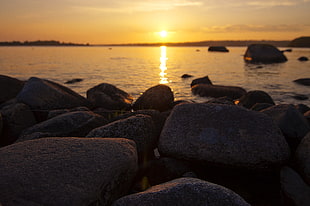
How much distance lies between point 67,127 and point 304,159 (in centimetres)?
405

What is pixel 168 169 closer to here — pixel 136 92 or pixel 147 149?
pixel 147 149

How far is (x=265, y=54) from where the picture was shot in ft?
157

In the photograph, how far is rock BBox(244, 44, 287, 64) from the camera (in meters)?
45.6

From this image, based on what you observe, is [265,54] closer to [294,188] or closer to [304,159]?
[304,159]

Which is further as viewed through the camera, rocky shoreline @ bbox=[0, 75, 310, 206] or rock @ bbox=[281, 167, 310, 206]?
rock @ bbox=[281, 167, 310, 206]

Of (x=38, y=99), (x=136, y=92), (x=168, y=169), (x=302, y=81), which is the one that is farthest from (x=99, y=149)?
(x=302, y=81)

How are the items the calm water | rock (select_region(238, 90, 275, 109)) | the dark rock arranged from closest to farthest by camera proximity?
→ 1. rock (select_region(238, 90, 275, 109))
2. the dark rock
3. the calm water

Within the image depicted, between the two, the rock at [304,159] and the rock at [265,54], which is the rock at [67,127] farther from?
the rock at [265,54]

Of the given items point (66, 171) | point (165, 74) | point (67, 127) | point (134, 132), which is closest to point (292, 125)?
point (134, 132)

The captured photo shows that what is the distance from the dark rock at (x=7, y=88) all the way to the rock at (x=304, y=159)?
9.15 metres

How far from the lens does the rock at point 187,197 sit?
234 cm

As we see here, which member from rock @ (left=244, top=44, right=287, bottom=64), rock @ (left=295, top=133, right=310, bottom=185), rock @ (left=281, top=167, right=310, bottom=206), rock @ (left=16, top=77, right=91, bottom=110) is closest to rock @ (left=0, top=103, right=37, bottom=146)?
rock @ (left=16, top=77, right=91, bottom=110)

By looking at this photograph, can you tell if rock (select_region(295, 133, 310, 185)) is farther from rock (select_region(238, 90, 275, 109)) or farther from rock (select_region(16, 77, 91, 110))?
rock (select_region(16, 77, 91, 110))

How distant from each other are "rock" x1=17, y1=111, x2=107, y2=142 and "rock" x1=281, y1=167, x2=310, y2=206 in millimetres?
3470
